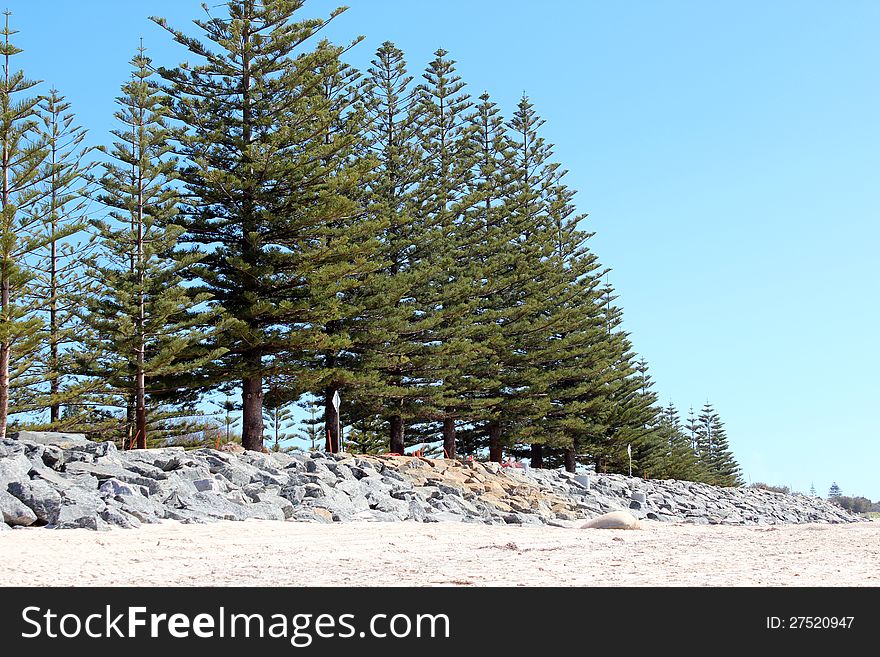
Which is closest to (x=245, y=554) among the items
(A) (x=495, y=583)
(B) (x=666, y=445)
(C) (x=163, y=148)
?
(A) (x=495, y=583)

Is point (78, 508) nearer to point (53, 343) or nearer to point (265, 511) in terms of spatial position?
point (265, 511)

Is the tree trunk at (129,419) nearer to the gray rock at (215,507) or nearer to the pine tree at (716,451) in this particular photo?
the gray rock at (215,507)

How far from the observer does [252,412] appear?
795 inches

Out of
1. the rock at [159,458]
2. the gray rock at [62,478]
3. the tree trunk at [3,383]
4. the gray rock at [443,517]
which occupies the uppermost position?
the tree trunk at [3,383]

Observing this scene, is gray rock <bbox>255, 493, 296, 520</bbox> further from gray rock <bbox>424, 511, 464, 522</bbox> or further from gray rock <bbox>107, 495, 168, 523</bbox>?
gray rock <bbox>424, 511, 464, 522</bbox>

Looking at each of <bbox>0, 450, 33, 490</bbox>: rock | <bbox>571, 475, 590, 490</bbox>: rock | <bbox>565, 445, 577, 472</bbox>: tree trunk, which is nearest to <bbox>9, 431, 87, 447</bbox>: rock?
<bbox>0, 450, 33, 490</bbox>: rock

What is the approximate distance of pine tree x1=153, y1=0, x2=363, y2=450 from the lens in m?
20.0

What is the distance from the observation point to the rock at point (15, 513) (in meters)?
8.48

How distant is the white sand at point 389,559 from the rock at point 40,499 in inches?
22.4

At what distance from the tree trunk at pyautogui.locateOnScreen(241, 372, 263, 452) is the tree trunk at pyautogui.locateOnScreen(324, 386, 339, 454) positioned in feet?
5.59

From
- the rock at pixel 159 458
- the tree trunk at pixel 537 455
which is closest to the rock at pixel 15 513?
the rock at pixel 159 458

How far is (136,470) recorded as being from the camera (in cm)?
1147
